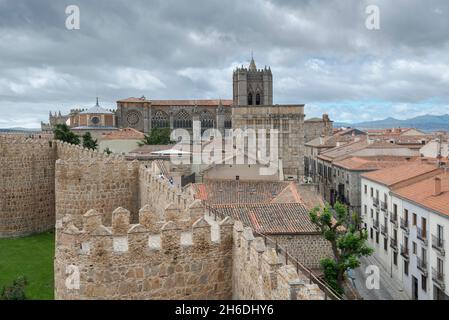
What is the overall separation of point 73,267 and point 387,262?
2330cm

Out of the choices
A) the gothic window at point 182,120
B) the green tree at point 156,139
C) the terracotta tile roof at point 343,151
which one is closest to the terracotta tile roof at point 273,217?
the terracotta tile roof at point 343,151

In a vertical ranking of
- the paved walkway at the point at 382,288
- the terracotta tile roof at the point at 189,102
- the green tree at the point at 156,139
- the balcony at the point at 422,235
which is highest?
the terracotta tile roof at the point at 189,102

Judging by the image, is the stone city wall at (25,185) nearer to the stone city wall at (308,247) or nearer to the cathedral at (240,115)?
the stone city wall at (308,247)

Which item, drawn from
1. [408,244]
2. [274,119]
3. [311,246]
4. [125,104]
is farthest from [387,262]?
[125,104]

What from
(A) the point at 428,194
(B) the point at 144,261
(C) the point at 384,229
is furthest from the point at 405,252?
(B) the point at 144,261

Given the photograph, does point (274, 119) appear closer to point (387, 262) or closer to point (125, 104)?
point (387, 262)

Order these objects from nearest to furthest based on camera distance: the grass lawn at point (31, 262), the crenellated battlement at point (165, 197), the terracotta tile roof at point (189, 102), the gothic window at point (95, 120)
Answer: the crenellated battlement at point (165, 197) < the grass lawn at point (31, 262) < the gothic window at point (95, 120) < the terracotta tile roof at point (189, 102)

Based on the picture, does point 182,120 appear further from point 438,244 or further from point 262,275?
point 262,275

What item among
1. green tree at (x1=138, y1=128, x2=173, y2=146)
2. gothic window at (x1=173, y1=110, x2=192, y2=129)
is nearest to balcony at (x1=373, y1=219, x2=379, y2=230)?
green tree at (x1=138, y1=128, x2=173, y2=146)

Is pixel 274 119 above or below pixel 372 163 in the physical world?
above

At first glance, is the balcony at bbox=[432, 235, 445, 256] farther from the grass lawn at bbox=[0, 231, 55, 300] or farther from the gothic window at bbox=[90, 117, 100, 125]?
the gothic window at bbox=[90, 117, 100, 125]

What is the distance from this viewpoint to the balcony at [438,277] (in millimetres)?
18891

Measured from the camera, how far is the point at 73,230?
677 cm

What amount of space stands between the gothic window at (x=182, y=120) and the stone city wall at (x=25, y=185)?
76.4 metres
